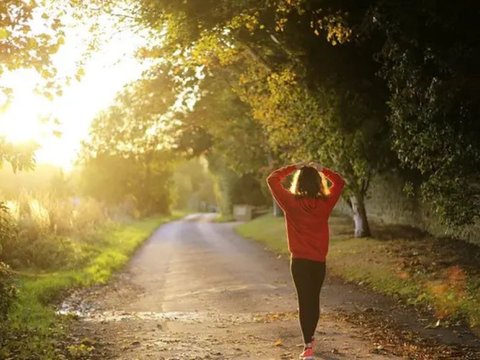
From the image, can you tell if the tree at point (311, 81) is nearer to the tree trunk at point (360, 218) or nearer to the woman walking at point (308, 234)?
the tree trunk at point (360, 218)

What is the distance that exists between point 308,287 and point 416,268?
22.2ft

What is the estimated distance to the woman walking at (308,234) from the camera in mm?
6512

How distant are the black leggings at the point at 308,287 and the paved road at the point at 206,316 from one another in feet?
1.31

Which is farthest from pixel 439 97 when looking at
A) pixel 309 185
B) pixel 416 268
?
pixel 309 185

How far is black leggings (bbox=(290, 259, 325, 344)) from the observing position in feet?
21.5

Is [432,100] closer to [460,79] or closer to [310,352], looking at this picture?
[460,79]

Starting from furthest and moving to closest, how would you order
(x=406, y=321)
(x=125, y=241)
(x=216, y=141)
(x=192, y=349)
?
(x=216, y=141) < (x=125, y=241) < (x=406, y=321) < (x=192, y=349)

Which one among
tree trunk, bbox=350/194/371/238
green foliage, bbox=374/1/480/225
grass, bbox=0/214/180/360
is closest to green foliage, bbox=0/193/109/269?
grass, bbox=0/214/180/360

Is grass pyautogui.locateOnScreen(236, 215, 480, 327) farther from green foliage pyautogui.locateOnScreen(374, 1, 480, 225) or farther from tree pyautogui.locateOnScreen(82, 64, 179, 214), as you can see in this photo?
tree pyautogui.locateOnScreen(82, 64, 179, 214)

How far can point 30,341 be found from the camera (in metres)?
7.34

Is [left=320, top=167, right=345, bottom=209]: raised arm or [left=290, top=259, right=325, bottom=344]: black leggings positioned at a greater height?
[left=320, top=167, right=345, bottom=209]: raised arm

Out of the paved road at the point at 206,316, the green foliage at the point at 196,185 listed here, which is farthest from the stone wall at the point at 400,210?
the green foliage at the point at 196,185

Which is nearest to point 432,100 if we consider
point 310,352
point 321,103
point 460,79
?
point 460,79

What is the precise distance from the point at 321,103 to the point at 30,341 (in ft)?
36.7
